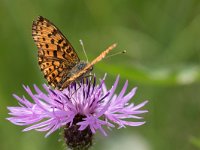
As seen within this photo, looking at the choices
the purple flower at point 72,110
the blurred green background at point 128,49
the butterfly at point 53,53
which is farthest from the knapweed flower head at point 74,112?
the blurred green background at point 128,49

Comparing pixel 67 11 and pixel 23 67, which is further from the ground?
pixel 67 11

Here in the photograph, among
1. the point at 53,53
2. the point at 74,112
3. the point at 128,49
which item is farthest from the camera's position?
the point at 128,49

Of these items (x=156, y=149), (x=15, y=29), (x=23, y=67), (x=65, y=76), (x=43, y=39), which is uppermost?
(x=15, y=29)

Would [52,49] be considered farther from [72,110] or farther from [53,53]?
[72,110]

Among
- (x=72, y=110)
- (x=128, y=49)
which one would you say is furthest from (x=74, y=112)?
(x=128, y=49)

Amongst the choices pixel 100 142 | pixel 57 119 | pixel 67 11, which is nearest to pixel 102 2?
pixel 67 11

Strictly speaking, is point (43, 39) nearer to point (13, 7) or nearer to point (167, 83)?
point (167, 83)

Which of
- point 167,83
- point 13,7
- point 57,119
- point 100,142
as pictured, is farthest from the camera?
point 13,7
